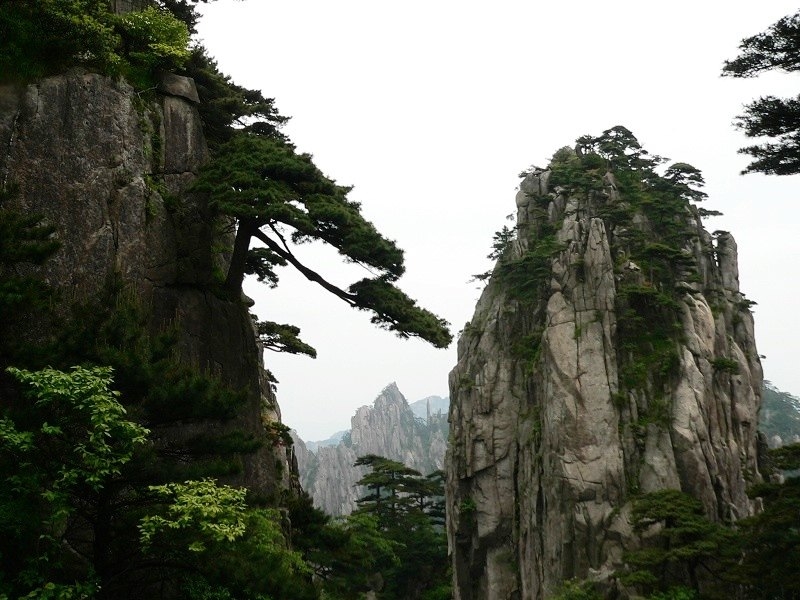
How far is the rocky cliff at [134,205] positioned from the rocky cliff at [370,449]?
339 ft

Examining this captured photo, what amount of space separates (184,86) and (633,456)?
26.6 m

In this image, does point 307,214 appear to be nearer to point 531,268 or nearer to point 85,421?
point 85,421

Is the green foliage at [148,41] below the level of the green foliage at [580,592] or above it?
above

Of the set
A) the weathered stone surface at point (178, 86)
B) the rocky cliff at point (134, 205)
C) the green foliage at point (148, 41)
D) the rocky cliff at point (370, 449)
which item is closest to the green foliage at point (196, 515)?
the rocky cliff at point (134, 205)

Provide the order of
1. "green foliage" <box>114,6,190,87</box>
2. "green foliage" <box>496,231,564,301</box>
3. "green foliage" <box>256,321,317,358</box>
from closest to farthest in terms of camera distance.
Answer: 1. "green foliage" <box>114,6,190,87</box>
2. "green foliage" <box>256,321,317,358</box>
3. "green foliage" <box>496,231,564,301</box>

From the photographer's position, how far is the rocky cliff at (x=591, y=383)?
29266 millimetres

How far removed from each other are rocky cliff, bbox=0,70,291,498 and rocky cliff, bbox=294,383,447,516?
4063 inches

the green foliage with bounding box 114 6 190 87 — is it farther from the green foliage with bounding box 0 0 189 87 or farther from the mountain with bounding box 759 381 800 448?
the mountain with bounding box 759 381 800 448

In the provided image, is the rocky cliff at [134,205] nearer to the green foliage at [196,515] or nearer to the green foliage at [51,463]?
the green foliage at [196,515]

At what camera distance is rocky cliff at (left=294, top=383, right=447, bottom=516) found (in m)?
115

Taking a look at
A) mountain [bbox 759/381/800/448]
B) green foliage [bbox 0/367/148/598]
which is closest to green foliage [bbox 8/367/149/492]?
green foliage [bbox 0/367/148/598]

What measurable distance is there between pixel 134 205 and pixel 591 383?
2626 centimetres

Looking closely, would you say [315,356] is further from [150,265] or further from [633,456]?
[633,456]

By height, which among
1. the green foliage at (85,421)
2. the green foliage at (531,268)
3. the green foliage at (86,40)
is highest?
the green foliage at (531,268)
